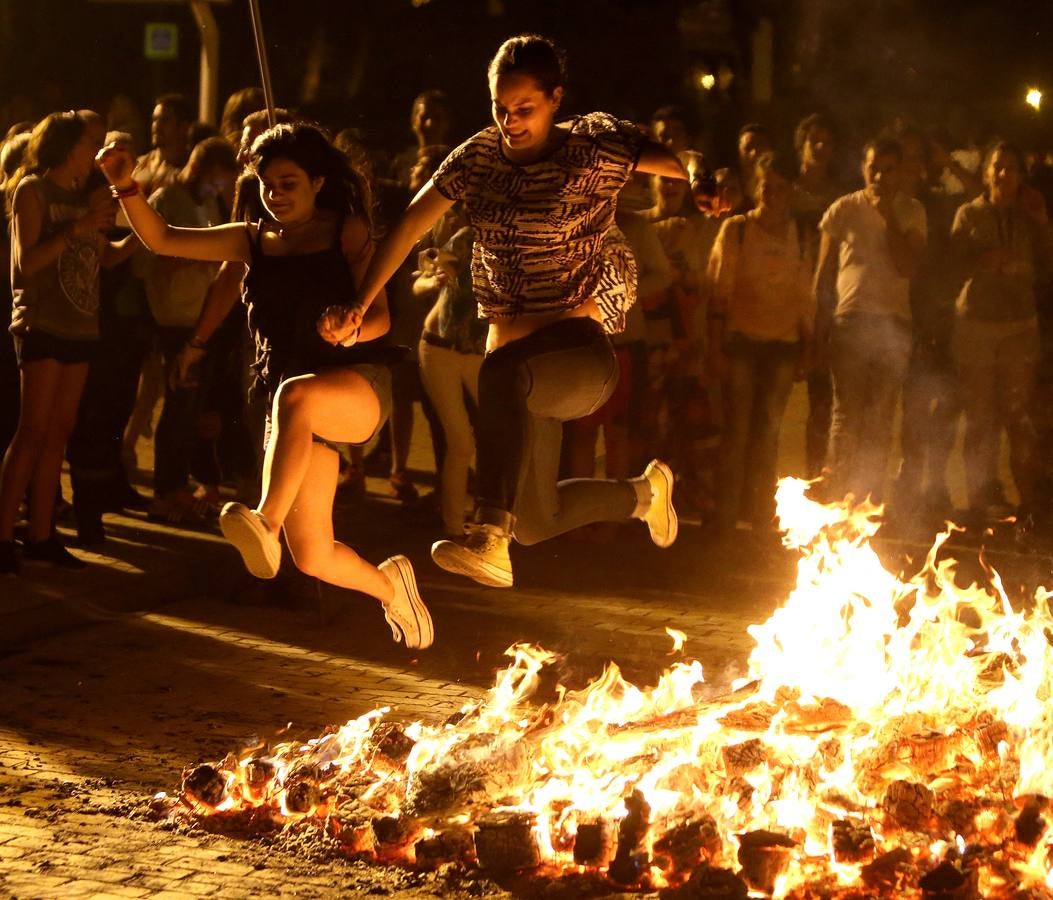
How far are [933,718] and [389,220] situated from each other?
5.54 m

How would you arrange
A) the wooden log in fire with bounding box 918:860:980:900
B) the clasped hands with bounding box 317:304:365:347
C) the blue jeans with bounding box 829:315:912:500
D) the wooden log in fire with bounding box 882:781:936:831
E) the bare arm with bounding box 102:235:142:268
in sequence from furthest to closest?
1. the blue jeans with bounding box 829:315:912:500
2. the bare arm with bounding box 102:235:142:268
3. the clasped hands with bounding box 317:304:365:347
4. the wooden log in fire with bounding box 882:781:936:831
5. the wooden log in fire with bounding box 918:860:980:900

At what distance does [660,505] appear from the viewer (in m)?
7.05

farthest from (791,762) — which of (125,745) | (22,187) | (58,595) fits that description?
(22,187)

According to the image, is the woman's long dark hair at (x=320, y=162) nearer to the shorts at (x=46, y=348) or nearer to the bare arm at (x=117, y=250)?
the shorts at (x=46, y=348)

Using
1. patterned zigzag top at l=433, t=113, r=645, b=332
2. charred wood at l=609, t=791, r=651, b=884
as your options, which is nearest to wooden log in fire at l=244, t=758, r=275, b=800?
charred wood at l=609, t=791, r=651, b=884

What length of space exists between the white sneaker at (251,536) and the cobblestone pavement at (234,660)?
860 mm

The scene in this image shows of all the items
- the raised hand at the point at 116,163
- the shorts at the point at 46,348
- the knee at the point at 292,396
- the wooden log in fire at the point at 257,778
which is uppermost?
the raised hand at the point at 116,163

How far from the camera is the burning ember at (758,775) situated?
5.09 metres

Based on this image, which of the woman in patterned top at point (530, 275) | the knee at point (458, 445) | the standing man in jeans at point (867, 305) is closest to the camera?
the woman in patterned top at point (530, 275)

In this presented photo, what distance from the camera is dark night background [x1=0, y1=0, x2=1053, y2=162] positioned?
72.4ft

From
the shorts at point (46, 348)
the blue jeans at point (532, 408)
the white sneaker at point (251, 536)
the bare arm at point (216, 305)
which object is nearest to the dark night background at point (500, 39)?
the shorts at point (46, 348)

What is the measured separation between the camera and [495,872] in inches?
205

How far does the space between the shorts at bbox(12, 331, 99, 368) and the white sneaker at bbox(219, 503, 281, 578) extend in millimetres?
3627

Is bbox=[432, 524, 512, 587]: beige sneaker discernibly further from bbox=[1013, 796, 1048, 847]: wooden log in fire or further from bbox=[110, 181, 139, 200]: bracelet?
bbox=[1013, 796, 1048, 847]: wooden log in fire
